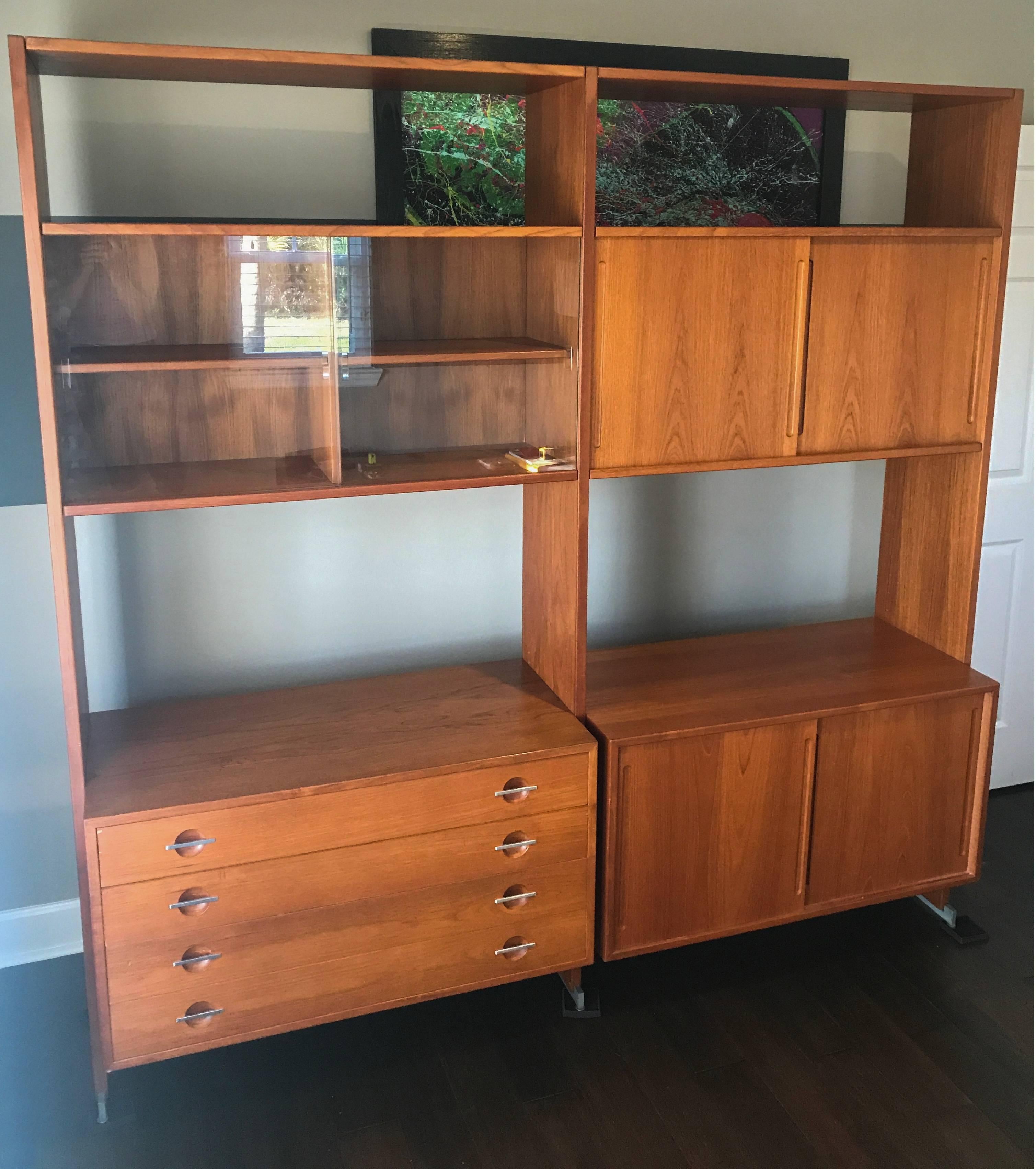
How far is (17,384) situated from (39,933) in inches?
51.8

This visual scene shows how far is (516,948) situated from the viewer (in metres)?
2.38

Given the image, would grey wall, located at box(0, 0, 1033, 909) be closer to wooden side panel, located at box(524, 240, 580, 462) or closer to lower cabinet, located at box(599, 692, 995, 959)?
wooden side panel, located at box(524, 240, 580, 462)

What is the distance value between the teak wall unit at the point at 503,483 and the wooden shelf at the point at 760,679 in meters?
0.01

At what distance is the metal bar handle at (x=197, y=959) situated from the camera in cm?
215

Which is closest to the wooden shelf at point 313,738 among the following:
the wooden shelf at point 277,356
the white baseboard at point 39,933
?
the white baseboard at point 39,933

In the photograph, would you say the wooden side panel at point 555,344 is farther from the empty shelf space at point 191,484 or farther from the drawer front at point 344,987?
the drawer front at point 344,987

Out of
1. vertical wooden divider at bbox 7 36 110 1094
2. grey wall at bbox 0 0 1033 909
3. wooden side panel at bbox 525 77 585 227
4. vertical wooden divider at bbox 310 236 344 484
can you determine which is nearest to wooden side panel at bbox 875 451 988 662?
grey wall at bbox 0 0 1033 909

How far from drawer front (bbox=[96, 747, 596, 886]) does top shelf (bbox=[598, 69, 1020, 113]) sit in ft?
4.42

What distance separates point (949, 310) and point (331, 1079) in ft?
7.09

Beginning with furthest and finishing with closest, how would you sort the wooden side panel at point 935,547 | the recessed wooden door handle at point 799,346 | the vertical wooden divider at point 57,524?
the wooden side panel at point 935,547
the recessed wooden door handle at point 799,346
the vertical wooden divider at point 57,524

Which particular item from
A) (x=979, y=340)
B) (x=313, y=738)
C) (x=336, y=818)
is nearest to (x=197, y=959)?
(x=336, y=818)

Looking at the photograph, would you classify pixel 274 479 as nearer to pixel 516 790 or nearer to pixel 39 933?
pixel 516 790

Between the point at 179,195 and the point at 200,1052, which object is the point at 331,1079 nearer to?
the point at 200,1052

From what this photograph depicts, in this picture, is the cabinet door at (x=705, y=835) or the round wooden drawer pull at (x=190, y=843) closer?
the round wooden drawer pull at (x=190, y=843)
